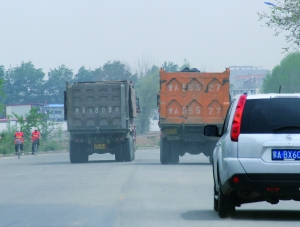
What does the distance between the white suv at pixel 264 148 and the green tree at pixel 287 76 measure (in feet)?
322

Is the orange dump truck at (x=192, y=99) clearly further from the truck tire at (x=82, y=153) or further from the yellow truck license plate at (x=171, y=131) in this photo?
the truck tire at (x=82, y=153)

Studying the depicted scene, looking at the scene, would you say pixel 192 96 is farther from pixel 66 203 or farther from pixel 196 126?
pixel 66 203

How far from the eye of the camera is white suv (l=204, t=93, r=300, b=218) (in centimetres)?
1030

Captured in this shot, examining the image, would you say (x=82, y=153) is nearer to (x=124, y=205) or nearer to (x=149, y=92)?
(x=124, y=205)

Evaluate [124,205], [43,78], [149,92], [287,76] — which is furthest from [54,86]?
[124,205]

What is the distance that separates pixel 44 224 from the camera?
10.6 metres

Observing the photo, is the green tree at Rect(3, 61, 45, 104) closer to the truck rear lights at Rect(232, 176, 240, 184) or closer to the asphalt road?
the asphalt road

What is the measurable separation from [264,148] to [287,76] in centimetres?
10249

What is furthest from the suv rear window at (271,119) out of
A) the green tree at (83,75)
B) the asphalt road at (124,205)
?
the green tree at (83,75)

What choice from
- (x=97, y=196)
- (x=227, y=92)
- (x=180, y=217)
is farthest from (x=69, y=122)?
(x=180, y=217)

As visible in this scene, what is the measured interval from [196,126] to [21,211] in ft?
55.2

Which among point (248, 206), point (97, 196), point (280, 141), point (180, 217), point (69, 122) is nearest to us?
point (280, 141)

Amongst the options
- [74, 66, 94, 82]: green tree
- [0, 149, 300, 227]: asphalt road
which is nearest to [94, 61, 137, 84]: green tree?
[74, 66, 94, 82]: green tree

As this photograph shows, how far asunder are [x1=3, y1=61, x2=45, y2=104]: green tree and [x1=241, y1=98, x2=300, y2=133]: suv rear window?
150 m
